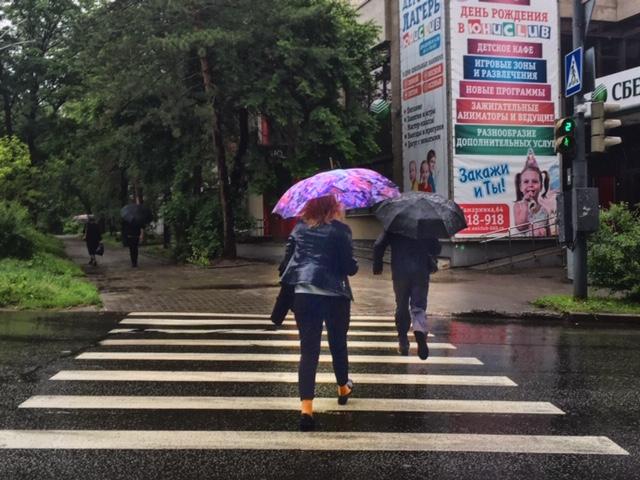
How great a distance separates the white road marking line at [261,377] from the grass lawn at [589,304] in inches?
215

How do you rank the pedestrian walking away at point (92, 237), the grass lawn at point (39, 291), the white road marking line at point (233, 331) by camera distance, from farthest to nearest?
1. the pedestrian walking away at point (92, 237)
2. the grass lawn at point (39, 291)
3. the white road marking line at point (233, 331)

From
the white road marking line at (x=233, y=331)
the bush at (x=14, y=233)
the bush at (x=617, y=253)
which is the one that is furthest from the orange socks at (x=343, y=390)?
the bush at (x=14, y=233)

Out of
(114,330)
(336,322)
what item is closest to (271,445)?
(336,322)

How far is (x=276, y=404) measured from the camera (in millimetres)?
5812

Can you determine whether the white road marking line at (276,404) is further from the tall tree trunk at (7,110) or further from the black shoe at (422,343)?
the tall tree trunk at (7,110)

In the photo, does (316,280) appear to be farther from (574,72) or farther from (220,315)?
(574,72)

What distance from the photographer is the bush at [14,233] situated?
57.9ft

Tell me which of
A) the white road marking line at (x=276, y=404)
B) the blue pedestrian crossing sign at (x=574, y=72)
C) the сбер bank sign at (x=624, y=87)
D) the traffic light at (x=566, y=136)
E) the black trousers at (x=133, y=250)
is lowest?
the white road marking line at (x=276, y=404)

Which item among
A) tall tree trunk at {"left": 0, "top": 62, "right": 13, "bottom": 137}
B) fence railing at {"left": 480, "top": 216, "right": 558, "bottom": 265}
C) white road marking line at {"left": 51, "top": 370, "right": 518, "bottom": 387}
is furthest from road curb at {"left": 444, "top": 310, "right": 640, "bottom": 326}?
tall tree trunk at {"left": 0, "top": 62, "right": 13, "bottom": 137}

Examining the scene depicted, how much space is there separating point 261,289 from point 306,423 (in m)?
10.2

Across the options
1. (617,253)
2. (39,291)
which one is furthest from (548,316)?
(39,291)

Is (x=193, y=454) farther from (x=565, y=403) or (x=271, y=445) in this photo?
(x=565, y=403)

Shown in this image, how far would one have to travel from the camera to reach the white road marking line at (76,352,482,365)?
304 inches

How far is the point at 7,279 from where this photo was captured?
13133mm
